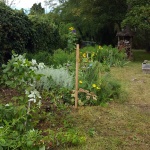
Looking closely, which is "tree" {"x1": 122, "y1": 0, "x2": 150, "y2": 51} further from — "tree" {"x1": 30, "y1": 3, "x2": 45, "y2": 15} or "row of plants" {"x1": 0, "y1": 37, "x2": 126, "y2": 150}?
"row of plants" {"x1": 0, "y1": 37, "x2": 126, "y2": 150}

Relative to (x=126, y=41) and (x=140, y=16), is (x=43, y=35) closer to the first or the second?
(x=140, y=16)

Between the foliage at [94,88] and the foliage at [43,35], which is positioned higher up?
the foliage at [43,35]

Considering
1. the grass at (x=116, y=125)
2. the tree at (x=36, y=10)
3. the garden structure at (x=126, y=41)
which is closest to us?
the grass at (x=116, y=125)

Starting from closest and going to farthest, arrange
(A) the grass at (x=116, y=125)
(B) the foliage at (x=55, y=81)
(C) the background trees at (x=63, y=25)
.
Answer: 1. (A) the grass at (x=116, y=125)
2. (B) the foliage at (x=55, y=81)
3. (C) the background trees at (x=63, y=25)

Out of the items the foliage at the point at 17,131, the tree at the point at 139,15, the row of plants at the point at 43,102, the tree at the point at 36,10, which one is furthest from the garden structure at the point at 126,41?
the foliage at the point at 17,131

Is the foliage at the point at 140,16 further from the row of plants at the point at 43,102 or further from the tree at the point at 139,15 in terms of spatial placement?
the row of plants at the point at 43,102

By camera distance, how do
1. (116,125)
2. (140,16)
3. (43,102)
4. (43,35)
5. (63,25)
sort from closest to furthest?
(116,125)
(43,102)
(43,35)
(140,16)
(63,25)

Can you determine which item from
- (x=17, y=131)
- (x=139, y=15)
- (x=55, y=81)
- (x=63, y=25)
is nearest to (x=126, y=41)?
(x=139, y=15)

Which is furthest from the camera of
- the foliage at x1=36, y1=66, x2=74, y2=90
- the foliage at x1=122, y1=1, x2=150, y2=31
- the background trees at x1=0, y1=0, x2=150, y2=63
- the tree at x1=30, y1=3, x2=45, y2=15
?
the foliage at x1=122, y1=1, x2=150, y2=31

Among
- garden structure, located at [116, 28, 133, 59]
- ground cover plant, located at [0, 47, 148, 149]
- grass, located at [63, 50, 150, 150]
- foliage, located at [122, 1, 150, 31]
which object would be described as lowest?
grass, located at [63, 50, 150, 150]

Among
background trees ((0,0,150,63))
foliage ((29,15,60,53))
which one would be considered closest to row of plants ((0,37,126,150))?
background trees ((0,0,150,63))

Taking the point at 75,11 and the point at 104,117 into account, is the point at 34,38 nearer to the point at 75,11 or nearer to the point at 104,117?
the point at 104,117

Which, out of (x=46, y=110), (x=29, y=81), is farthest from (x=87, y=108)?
(x=29, y=81)

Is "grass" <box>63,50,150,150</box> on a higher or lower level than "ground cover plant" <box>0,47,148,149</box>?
lower
